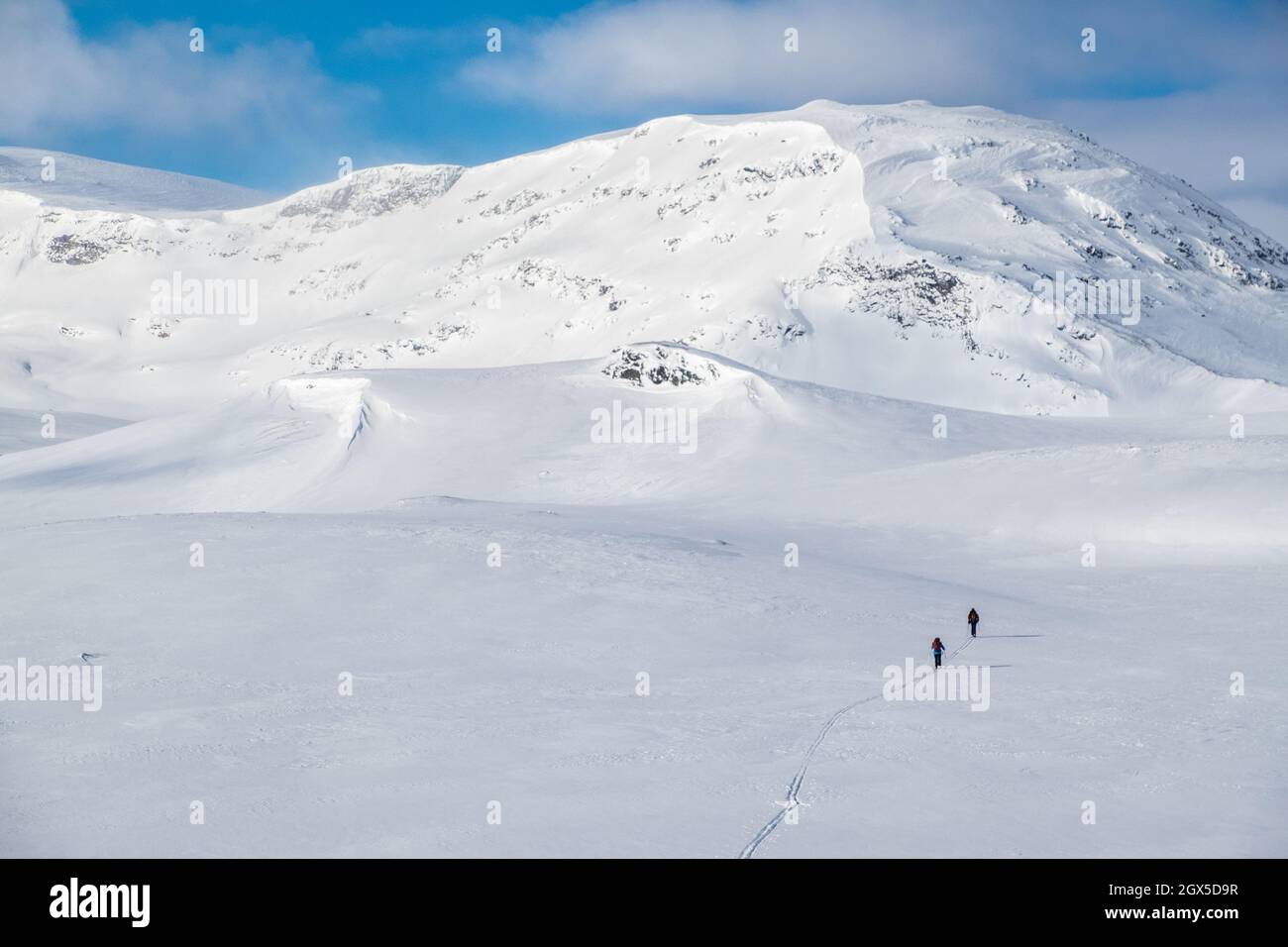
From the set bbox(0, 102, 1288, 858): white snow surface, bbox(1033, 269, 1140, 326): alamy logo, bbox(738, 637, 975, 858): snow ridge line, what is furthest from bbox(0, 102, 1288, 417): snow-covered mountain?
bbox(738, 637, 975, 858): snow ridge line

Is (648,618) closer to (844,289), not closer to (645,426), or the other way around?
(645,426)

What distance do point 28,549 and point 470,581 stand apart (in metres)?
13.2

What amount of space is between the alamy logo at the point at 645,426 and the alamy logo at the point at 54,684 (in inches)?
1826

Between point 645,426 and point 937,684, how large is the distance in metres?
50.5

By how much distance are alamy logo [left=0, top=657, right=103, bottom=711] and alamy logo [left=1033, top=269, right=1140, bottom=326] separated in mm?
113426

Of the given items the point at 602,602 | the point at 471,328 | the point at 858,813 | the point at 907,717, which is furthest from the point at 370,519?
the point at 471,328

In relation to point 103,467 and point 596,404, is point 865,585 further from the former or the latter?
point 103,467

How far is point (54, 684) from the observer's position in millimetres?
20516

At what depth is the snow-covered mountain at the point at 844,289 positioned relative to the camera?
114 m

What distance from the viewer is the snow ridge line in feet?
43.5

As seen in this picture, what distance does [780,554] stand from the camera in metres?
36.1
